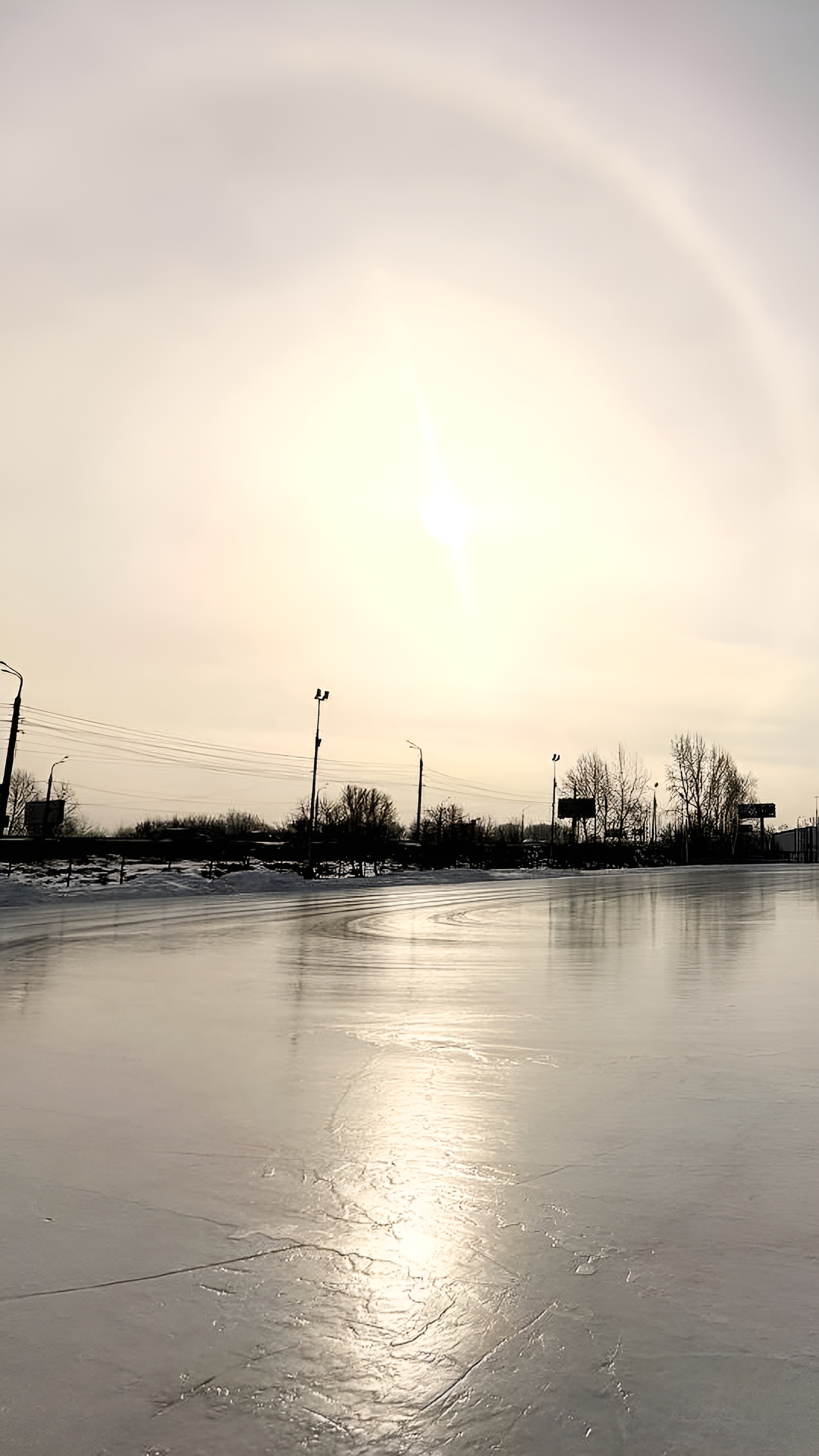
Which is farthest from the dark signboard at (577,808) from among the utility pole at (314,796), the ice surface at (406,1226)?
the ice surface at (406,1226)

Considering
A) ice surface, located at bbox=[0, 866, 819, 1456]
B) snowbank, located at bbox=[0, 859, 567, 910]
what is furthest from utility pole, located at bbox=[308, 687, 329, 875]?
ice surface, located at bbox=[0, 866, 819, 1456]

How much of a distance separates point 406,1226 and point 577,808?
277 ft

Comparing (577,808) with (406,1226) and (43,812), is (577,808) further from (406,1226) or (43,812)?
(406,1226)

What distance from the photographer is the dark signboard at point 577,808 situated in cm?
8675

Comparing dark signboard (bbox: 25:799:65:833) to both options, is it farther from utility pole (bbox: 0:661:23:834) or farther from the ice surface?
the ice surface

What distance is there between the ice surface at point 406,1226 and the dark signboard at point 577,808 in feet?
256

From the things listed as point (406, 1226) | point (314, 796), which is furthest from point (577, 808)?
point (406, 1226)

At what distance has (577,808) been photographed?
87000 mm

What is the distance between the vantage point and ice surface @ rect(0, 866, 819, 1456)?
2.75 metres

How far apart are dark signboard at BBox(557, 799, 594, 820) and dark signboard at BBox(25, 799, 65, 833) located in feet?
144

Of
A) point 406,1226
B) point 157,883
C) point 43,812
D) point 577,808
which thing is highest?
point 577,808

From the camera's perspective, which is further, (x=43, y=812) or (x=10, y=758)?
(x=43, y=812)

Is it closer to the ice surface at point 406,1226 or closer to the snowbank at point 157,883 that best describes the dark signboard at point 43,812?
the snowbank at point 157,883

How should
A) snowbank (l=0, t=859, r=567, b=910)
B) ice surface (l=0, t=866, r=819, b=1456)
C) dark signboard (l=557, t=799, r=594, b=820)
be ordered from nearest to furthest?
ice surface (l=0, t=866, r=819, b=1456), snowbank (l=0, t=859, r=567, b=910), dark signboard (l=557, t=799, r=594, b=820)
